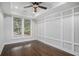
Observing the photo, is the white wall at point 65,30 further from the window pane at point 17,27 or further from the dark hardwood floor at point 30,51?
the window pane at point 17,27

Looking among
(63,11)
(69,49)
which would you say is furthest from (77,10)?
(69,49)

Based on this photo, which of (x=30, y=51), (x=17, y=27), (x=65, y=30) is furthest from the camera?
(x=17, y=27)

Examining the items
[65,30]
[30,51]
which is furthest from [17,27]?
[65,30]

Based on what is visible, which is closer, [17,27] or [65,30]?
[65,30]

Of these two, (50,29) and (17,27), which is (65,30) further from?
(17,27)

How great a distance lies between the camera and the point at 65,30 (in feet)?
9.73

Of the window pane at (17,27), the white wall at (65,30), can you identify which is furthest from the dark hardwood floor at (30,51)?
the window pane at (17,27)

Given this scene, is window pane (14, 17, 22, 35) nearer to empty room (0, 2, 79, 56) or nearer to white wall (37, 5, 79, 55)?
empty room (0, 2, 79, 56)

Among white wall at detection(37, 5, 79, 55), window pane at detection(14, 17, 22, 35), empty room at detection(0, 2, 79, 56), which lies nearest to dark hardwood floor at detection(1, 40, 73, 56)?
empty room at detection(0, 2, 79, 56)

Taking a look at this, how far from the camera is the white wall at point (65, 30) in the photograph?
2.52 meters

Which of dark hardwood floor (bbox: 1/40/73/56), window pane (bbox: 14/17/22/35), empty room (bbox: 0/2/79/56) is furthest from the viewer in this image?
window pane (bbox: 14/17/22/35)

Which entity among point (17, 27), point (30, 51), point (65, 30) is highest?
point (17, 27)

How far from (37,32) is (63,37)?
2847mm

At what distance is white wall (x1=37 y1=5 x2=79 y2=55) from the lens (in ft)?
8.27
